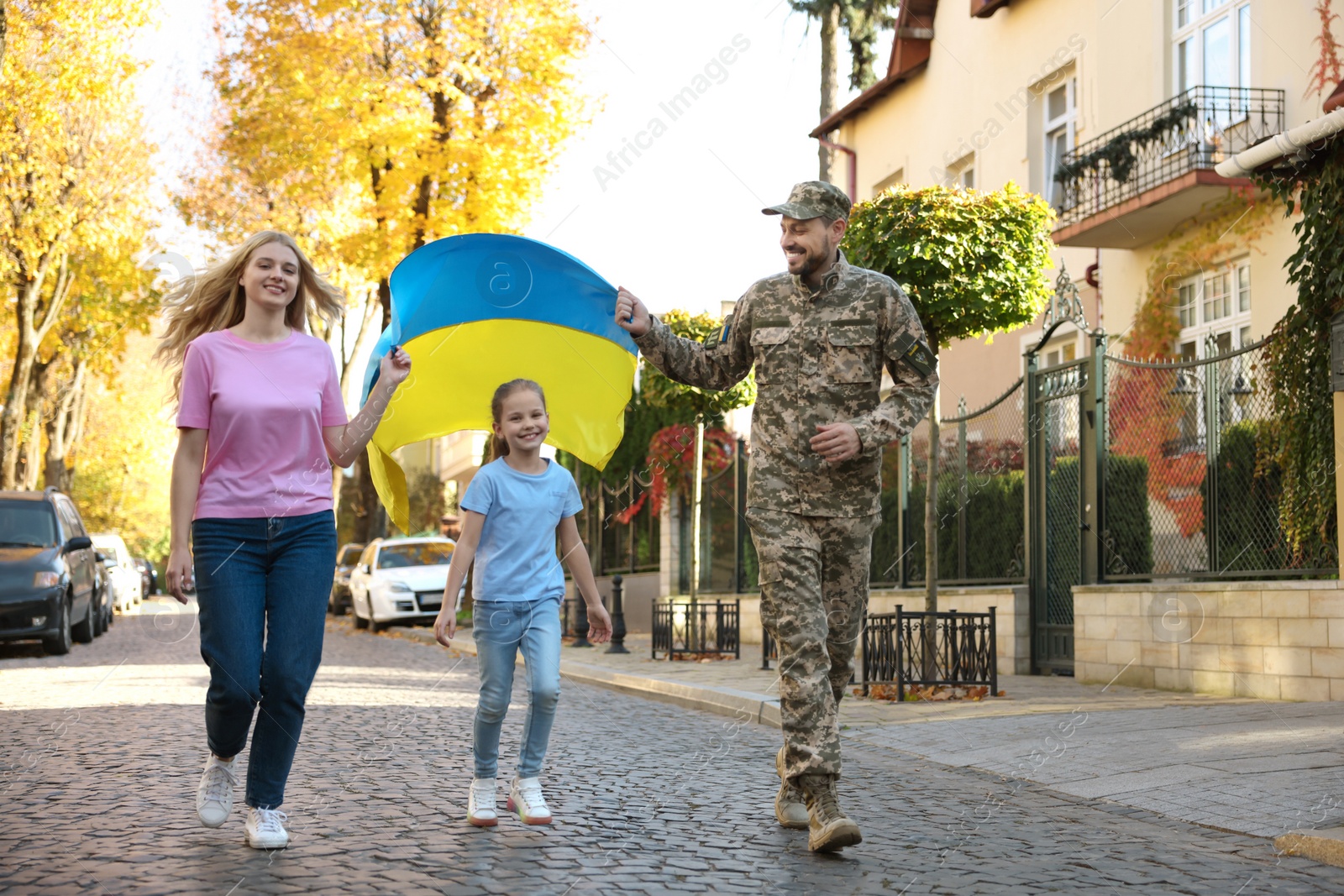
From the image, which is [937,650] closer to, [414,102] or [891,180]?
[414,102]

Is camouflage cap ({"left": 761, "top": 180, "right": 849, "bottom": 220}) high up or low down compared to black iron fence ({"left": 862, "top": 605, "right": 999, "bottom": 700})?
up

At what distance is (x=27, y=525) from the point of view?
672 inches

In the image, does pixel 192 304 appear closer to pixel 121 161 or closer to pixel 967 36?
pixel 967 36

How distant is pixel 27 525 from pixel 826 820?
1452 cm

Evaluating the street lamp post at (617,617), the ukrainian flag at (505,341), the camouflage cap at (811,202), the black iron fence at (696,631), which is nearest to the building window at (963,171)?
the street lamp post at (617,617)

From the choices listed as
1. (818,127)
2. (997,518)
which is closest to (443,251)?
(997,518)

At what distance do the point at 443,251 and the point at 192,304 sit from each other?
4.41 ft

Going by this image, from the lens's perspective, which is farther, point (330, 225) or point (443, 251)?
point (330, 225)

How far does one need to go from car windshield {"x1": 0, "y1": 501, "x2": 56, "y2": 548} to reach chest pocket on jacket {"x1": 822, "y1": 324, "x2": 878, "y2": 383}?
13.8 m

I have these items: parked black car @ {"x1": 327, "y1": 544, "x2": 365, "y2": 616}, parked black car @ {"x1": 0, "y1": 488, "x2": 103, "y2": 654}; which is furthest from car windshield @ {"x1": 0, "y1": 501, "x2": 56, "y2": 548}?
parked black car @ {"x1": 327, "y1": 544, "x2": 365, "y2": 616}

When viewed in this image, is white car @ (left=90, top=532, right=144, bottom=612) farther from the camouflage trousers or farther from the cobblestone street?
the camouflage trousers

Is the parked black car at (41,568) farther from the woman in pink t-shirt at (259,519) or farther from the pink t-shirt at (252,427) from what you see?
the pink t-shirt at (252,427)

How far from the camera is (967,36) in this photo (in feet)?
77.7

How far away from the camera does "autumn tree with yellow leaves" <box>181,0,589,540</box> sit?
75.2 ft
